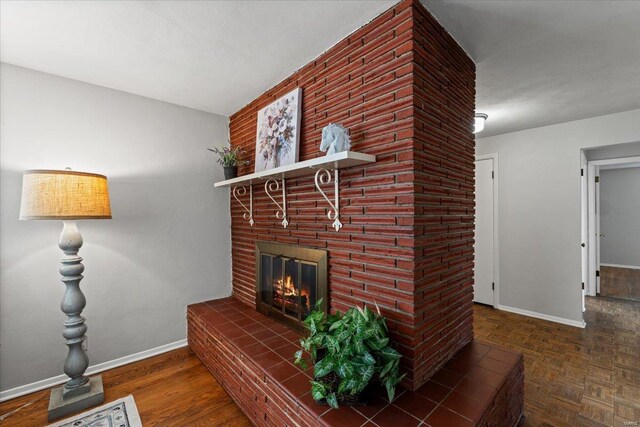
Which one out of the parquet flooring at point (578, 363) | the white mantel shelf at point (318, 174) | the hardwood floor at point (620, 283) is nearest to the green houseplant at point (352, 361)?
the white mantel shelf at point (318, 174)

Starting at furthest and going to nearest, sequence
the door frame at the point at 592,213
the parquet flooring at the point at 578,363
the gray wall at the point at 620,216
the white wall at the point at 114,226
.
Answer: the gray wall at the point at 620,216, the door frame at the point at 592,213, the white wall at the point at 114,226, the parquet flooring at the point at 578,363

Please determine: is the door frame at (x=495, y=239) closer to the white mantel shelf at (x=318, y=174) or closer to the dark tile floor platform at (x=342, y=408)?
the dark tile floor platform at (x=342, y=408)

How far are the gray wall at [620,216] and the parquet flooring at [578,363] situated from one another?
2.82 meters

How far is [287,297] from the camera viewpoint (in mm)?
2273

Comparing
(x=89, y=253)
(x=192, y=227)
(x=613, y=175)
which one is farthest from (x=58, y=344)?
(x=613, y=175)

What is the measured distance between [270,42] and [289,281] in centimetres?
168

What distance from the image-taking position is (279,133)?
229 cm

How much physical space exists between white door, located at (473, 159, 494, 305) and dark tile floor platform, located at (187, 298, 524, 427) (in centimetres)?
236

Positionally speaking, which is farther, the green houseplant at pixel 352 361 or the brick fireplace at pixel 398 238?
the brick fireplace at pixel 398 238

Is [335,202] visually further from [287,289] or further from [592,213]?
[592,213]

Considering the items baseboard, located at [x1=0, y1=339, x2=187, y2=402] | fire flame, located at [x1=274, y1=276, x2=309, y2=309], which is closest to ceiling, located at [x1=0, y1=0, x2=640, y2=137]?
fire flame, located at [x1=274, y1=276, x2=309, y2=309]

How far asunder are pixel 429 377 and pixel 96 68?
3028 mm

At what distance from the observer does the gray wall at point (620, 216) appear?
18.4 feet

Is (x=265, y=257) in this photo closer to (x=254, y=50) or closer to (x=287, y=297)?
(x=287, y=297)
